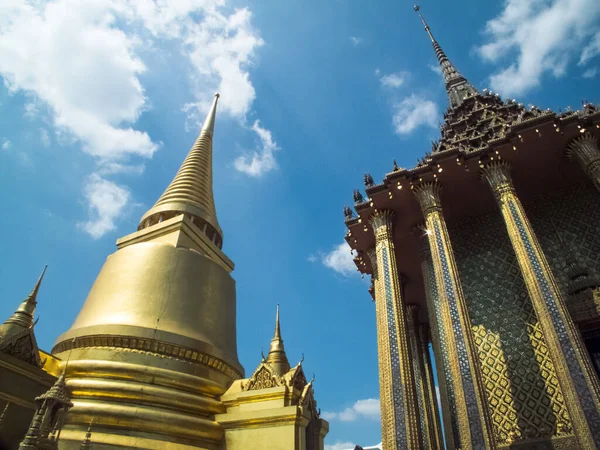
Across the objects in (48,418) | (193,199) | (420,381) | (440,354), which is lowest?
(48,418)

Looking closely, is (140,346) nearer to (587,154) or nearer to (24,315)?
(24,315)

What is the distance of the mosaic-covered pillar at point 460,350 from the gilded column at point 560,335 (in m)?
1.25

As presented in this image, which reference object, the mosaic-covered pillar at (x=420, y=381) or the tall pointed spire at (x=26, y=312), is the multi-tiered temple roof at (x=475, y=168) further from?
the tall pointed spire at (x=26, y=312)

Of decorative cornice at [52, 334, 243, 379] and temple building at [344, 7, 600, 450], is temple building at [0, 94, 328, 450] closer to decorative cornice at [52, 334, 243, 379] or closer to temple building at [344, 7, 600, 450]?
decorative cornice at [52, 334, 243, 379]

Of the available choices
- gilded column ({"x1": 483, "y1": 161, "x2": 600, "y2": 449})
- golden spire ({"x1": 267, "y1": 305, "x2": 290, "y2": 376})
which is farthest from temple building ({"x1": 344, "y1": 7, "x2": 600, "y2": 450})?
golden spire ({"x1": 267, "y1": 305, "x2": 290, "y2": 376})

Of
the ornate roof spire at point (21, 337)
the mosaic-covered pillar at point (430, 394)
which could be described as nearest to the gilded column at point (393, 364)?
the mosaic-covered pillar at point (430, 394)

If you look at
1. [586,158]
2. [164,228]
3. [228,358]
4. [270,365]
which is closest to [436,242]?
[586,158]

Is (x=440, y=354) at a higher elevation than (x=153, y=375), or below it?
higher

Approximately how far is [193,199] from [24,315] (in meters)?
6.55

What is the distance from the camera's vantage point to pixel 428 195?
412 inches

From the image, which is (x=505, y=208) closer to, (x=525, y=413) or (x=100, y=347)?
(x=525, y=413)

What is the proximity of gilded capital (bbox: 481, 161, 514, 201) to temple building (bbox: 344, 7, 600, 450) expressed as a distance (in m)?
0.03

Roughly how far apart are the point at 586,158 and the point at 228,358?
9081 mm

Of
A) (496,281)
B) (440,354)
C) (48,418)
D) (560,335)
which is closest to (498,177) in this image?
(496,281)
